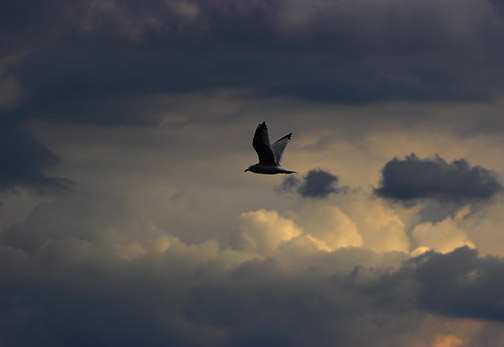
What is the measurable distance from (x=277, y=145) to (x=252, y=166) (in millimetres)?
9598

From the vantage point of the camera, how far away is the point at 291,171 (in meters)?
140

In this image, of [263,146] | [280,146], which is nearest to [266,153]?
[263,146]

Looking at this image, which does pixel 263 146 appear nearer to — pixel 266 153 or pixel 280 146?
pixel 266 153

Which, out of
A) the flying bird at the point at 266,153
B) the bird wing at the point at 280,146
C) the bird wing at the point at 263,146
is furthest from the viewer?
the bird wing at the point at 280,146

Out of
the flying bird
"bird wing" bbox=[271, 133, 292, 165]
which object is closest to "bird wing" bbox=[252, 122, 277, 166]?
the flying bird

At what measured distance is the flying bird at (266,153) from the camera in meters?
140

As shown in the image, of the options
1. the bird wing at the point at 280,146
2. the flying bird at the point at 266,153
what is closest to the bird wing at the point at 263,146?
the flying bird at the point at 266,153

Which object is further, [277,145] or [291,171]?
[277,145]

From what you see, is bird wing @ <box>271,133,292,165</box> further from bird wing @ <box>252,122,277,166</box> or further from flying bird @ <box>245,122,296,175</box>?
bird wing @ <box>252,122,277,166</box>

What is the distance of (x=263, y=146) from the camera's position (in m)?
141

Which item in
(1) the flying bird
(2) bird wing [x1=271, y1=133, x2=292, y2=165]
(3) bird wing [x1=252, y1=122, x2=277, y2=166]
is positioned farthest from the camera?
(2) bird wing [x1=271, y1=133, x2=292, y2=165]

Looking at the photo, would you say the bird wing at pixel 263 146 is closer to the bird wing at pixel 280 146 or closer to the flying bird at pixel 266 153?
the flying bird at pixel 266 153

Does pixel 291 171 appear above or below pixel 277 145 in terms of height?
below

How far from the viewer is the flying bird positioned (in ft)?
458
